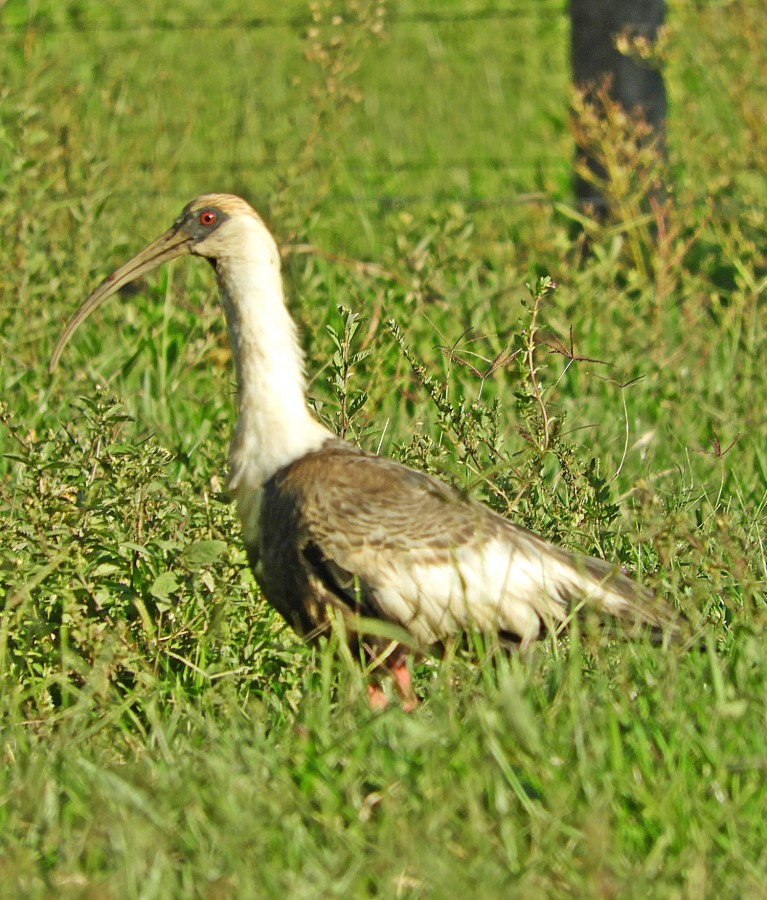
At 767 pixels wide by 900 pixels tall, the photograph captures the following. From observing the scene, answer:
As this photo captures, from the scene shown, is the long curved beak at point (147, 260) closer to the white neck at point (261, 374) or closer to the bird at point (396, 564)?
the white neck at point (261, 374)

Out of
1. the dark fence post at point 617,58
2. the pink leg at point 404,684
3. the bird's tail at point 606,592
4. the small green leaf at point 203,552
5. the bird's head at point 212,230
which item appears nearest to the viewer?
the pink leg at point 404,684

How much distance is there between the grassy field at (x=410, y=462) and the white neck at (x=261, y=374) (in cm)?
15

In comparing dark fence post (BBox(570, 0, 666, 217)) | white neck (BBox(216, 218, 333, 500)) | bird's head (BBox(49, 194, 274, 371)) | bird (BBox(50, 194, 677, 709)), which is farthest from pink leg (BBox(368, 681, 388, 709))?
dark fence post (BBox(570, 0, 666, 217))

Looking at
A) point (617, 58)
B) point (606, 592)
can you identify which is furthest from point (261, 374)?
point (617, 58)

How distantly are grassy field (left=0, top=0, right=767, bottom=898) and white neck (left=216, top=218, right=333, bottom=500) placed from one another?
15 cm

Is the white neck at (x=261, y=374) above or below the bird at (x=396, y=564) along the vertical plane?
above

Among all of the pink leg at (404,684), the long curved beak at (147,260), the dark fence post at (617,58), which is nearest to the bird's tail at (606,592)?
the pink leg at (404,684)

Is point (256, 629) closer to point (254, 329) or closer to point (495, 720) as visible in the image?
point (254, 329)

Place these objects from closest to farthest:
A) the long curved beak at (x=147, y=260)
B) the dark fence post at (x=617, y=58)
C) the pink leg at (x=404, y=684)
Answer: the pink leg at (x=404, y=684), the long curved beak at (x=147, y=260), the dark fence post at (x=617, y=58)

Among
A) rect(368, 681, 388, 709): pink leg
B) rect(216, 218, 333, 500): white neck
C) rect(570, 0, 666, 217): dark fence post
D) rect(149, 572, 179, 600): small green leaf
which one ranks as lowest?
rect(368, 681, 388, 709): pink leg

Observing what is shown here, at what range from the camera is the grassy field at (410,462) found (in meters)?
2.84

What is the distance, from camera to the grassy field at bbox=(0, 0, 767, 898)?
2844 millimetres

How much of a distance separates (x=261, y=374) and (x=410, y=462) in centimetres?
57

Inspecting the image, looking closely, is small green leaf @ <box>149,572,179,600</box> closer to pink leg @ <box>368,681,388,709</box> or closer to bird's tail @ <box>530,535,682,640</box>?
pink leg @ <box>368,681,388,709</box>
